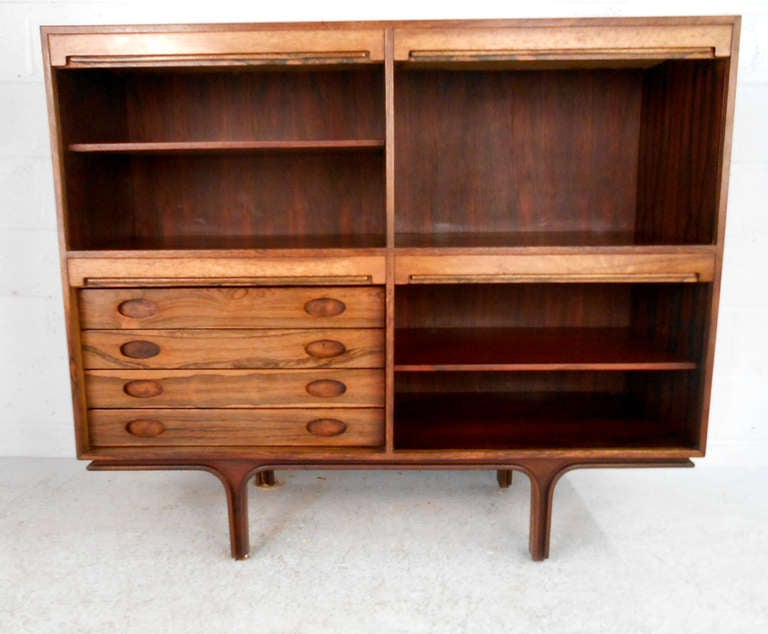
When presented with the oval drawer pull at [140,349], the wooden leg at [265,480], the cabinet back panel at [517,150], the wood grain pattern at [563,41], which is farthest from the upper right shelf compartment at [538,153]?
the wooden leg at [265,480]

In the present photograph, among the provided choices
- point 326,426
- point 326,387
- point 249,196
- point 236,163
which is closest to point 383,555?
point 326,426

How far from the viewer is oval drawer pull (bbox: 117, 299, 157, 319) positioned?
170 cm

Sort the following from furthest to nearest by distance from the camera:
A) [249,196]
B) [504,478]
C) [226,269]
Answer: [504,478], [249,196], [226,269]

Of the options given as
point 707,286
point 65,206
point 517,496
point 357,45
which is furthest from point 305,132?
point 517,496

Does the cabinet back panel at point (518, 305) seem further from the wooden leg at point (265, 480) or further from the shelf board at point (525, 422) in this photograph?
the wooden leg at point (265, 480)

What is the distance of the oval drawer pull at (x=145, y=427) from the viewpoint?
1762 mm

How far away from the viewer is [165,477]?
7.81ft

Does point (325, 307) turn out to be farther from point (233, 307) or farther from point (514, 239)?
point (514, 239)

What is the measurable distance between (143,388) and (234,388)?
0.79 feet

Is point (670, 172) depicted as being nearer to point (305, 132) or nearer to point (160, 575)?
point (305, 132)

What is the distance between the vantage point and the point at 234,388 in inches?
68.5

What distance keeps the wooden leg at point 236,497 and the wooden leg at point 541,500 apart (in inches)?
30.3

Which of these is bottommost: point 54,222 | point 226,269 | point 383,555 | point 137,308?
point 383,555

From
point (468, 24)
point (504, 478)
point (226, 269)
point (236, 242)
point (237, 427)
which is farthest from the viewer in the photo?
point (504, 478)
